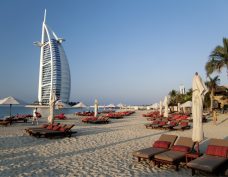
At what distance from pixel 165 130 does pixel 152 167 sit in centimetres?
921

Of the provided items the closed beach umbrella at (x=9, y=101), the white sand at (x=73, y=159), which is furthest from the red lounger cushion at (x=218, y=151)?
the closed beach umbrella at (x=9, y=101)

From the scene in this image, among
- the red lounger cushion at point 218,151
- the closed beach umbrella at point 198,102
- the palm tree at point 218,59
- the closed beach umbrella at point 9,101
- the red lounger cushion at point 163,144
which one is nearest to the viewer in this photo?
the red lounger cushion at point 218,151

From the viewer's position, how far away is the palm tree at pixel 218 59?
26844 mm

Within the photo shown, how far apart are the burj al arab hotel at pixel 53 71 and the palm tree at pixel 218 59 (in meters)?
98.2

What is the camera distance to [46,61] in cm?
12538

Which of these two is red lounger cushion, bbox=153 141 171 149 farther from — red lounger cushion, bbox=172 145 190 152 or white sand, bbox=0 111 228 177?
white sand, bbox=0 111 228 177

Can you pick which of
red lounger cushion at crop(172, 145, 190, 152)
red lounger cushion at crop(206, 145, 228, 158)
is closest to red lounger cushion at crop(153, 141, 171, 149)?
red lounger cushion at crop(172, 145, 190, 152)

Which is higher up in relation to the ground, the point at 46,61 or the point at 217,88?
the point at 46,61

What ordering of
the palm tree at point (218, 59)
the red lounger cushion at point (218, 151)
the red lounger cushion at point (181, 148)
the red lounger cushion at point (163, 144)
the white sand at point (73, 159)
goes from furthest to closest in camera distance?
the palm tree at point (218, 59) → the red lounger cushion at point (163, 144) → the red lounger cushion at point (181, 148) → the red lounger cushion at point (218, 151) → the white sand at point (73, 159)

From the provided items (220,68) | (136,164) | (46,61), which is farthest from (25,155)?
(46,61)

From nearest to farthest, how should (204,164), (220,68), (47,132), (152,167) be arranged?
1. (204,164)
2. (152,167)
3. (47,132)
4. (220,68)

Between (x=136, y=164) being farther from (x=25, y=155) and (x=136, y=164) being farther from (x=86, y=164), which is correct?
(x=25, y=155)

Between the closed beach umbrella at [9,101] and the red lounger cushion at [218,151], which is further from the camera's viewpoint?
the closed beach umbrella at [9,101]

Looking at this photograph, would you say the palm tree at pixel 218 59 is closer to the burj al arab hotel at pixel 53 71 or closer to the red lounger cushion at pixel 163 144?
the red lounger cushion at pixel 163 144
